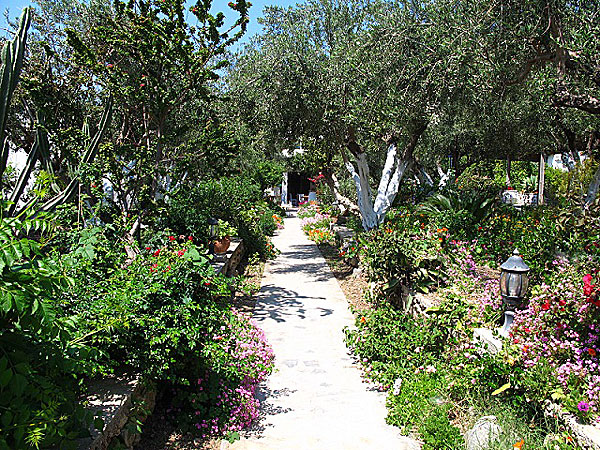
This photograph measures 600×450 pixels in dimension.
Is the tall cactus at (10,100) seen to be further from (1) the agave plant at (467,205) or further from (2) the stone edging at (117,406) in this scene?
(1) the agave plant at (467,205)

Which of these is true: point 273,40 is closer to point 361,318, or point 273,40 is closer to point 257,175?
point 361,318

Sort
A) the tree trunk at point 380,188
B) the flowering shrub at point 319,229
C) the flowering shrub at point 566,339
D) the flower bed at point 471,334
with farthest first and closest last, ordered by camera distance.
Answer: the flowering shrub at point 319,229 → the tree trunk at point 380,188 → the flower bed at point 471,334 → the flowering shrub at point 566,339

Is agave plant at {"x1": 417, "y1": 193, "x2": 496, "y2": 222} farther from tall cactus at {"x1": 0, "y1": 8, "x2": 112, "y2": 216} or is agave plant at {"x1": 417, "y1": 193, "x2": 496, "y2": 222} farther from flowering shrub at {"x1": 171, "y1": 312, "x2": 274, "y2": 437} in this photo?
tall cactus at {"x1": 0, "y1": 8, "x2": 112, "y2": 216}

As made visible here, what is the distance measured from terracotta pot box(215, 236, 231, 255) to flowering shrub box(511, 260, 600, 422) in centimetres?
560

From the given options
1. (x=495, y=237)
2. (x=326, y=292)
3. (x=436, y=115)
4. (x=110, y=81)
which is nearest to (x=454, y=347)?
(x=495, y=237)

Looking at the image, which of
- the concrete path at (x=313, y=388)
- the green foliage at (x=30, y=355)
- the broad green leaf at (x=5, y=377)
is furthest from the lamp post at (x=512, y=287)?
the broad green leaf at (x=5, y=377)

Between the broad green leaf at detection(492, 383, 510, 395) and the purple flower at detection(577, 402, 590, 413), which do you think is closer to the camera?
the purple flower at detection(577, 402, 590, 413)

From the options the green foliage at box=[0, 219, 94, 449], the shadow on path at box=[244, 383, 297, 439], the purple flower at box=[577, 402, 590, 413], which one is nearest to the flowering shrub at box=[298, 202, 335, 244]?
the shadow on path at box=[244, 383, 297, 439]

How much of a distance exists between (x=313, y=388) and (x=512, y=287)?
A: 216 centimetres

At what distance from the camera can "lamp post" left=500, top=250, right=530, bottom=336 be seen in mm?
4133

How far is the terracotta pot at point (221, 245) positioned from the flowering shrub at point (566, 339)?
560cm

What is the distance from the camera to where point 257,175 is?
21.7 meters

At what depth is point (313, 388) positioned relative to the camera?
4.64 meters

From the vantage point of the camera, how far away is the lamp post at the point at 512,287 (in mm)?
4133
